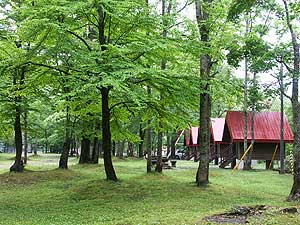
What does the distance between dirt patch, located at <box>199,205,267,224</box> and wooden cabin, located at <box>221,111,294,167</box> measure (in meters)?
23.1

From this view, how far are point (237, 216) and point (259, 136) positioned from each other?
2484 cm

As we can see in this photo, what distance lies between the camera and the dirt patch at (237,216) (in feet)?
27.2

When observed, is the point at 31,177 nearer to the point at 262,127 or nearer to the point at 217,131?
the point at 262,127

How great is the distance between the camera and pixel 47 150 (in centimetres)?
8031

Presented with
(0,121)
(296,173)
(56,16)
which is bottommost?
(296,173)

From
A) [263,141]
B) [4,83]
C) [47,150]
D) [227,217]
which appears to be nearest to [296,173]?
[227,217]

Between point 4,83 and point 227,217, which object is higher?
point 4,83

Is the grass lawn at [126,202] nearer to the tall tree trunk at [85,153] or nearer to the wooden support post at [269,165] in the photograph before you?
the tall tree trunk at [85,153]

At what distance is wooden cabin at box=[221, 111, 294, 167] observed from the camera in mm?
32281

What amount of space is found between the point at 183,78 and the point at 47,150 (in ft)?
231

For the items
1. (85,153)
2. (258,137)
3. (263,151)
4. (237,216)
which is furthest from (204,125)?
(263,151)

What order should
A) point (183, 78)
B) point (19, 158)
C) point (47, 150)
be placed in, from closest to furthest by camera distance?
point (183, 78) < point (19, 158) < point (47, 150)

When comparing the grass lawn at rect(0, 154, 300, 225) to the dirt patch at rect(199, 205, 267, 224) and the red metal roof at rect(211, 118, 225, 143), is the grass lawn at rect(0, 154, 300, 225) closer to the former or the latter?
the dirt patch at rect(199, 205, 267, 224)

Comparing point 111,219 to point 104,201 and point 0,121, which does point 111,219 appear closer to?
point 104,201
